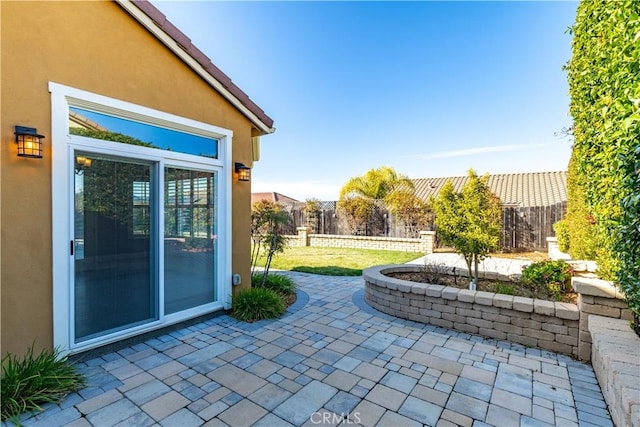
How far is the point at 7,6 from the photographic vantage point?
9.87 ft

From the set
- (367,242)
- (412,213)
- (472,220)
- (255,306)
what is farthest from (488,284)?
(367,242)

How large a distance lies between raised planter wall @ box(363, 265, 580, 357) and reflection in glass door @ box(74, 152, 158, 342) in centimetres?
408

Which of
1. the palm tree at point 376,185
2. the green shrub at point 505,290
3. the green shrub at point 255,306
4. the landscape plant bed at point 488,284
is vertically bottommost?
the green shrub at point 255,306

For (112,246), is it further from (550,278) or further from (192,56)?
(550,278)

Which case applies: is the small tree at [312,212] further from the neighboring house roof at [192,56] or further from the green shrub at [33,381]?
the green shrub at [33,381]

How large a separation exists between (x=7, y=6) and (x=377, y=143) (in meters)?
18.6

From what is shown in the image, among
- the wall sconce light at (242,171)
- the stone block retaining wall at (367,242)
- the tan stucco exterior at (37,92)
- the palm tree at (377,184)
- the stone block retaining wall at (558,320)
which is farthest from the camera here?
the palm tree at (377,184)

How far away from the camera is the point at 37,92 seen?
3.20m

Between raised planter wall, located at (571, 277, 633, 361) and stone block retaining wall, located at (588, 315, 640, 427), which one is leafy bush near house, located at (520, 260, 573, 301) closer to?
raised planter wall, located at (571, 277, 633, 361)

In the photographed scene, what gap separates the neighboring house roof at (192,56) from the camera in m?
3.96

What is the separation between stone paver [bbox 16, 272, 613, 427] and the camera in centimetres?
260

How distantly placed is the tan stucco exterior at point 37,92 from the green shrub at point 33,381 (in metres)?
0.22

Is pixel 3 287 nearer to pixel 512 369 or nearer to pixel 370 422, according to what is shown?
pixel 370 422

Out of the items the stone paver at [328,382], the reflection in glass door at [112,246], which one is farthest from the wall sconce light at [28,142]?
the stone paver at [328,382]
